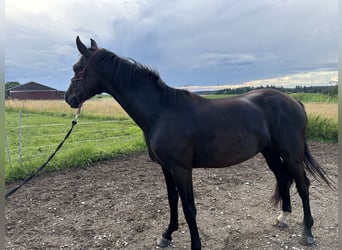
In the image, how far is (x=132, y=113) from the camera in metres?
2.62

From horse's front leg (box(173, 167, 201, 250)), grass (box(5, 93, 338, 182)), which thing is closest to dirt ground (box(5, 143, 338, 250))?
horse's front leg (box(173, 167, 201, 250))

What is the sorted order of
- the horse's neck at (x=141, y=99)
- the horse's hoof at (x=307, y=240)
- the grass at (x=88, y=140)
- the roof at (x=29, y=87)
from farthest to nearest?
the roof at (x=29, y=87) → the grass at (x=88, y=140) → the horse's hoof at (x=307, y=240) → the horse's neck at (x=141, y=99)

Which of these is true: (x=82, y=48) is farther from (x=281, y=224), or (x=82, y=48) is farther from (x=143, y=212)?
(x=281, y=224)

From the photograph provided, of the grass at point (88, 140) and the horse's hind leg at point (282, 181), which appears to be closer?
the horse's hind leg at point (282, 181)

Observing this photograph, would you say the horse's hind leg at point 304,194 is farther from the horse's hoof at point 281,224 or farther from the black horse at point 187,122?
the horse's hoof at point 281,224

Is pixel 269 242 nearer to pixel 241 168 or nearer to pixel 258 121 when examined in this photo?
pixel 258 121

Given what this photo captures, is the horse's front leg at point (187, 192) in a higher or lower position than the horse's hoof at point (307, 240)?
higher

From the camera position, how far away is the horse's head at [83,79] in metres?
2.57

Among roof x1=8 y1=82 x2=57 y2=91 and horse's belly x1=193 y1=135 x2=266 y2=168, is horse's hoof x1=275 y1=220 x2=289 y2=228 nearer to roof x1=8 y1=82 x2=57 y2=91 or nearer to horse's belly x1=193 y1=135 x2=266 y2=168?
horse's belly x1=193 y1=135 x2=266 y2=168

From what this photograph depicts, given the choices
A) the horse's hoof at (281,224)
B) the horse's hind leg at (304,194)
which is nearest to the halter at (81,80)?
the horse's hind leg at (304,194)

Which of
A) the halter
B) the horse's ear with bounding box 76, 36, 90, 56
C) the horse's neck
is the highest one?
the horse's ear with bounding box 76, 36, 90, 56

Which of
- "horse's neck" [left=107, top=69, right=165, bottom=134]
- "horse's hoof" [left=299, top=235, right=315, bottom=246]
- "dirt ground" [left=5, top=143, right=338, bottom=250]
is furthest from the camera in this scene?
"dirt ground" [left=5, top=143, right=338, bottom=250]

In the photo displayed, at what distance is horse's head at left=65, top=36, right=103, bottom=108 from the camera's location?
8.42 feet

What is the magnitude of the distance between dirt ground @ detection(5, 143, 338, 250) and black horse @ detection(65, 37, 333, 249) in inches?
13.1
